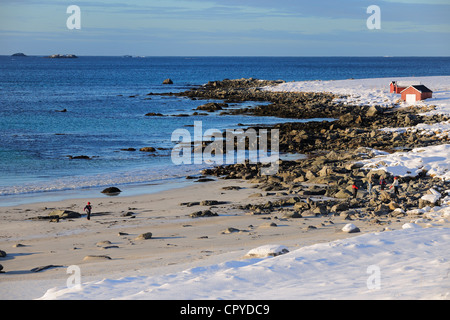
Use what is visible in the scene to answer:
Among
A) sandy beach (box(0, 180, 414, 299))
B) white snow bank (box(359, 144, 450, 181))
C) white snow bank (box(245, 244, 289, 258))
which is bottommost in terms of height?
sandy beach (box(0, 180, 414, 299))

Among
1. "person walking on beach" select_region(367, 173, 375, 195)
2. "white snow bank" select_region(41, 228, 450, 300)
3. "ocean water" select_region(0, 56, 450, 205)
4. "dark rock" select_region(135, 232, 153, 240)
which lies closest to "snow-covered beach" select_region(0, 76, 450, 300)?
"white snow bank" select_region(41, 228, 450, 300)

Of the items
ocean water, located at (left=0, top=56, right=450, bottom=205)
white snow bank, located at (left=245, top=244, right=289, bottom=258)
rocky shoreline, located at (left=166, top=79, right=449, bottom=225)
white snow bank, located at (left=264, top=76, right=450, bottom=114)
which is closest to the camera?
white snow bank, located at (left=245, top=244, right=289, bottom=258)

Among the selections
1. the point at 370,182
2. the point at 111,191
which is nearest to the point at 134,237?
the point at 111,191

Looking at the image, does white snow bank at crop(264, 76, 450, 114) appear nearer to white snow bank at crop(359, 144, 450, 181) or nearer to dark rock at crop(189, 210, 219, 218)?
white snow bank at crop(359, 144, 450, 181)

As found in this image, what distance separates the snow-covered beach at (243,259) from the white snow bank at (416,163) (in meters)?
3.80

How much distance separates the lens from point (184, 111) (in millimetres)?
59875

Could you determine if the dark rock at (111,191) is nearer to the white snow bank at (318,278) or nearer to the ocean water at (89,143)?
the ocean water at (89,143)

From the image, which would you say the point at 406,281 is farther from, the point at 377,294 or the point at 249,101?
the point at 249,101

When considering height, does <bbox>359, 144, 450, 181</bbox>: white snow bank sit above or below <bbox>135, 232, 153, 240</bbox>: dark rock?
above

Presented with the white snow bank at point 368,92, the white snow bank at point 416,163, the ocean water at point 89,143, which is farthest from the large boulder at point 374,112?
the white snow bank at point 416,163

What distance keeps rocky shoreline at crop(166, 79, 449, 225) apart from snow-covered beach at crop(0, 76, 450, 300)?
1159mm

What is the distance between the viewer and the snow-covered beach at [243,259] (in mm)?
10602

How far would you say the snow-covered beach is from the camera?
10602 mm

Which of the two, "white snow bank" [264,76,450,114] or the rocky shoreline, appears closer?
the rocky shoreline
